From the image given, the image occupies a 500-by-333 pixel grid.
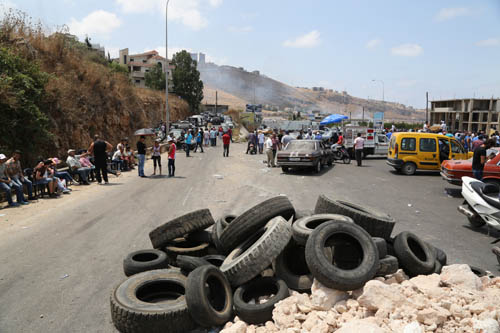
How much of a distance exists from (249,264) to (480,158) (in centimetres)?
949

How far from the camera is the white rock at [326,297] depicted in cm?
404

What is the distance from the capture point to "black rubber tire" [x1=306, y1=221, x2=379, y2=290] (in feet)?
13.5

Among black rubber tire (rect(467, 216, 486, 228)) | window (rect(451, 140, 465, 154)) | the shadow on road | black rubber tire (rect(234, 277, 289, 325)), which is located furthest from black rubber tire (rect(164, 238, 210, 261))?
window (rect(451, 140, 465, 154))

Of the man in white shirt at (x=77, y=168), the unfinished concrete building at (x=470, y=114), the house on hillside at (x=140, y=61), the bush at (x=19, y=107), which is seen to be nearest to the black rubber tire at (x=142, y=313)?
the man in white shirt at (x=77, y=168)

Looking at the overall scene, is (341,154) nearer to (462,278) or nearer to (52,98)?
(52,98)

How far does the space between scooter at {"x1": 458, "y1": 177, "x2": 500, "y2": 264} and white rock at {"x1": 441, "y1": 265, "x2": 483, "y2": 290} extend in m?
3.13

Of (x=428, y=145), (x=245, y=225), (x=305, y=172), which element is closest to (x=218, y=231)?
(x=245, y=225)

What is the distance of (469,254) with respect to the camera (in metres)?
6.66

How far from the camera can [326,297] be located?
4.07 meters

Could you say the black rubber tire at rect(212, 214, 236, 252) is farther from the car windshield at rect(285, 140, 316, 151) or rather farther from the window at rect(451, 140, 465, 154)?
the window at rect(451, 140, 465, 154)

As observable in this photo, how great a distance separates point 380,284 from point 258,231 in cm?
226

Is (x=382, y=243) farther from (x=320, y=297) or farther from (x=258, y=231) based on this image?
(x=258, y=231)

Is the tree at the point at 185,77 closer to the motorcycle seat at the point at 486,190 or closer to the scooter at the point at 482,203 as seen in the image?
the scooter at the point at 482,203

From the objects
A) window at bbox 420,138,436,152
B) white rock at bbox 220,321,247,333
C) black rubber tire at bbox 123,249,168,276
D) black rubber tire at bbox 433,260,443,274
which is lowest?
white rock at bbox 220,321,247,333
